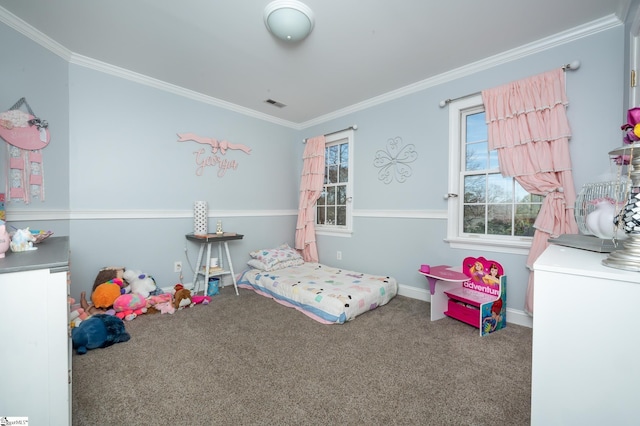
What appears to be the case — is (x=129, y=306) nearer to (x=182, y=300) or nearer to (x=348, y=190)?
(x=182, y=300)

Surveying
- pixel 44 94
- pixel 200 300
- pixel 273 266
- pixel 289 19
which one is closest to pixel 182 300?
pixel 200 300

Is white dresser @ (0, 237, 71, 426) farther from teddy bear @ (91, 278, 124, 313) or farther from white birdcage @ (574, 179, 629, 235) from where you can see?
white birdcage @ (574, 179, 629, 235)

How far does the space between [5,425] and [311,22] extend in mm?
2512

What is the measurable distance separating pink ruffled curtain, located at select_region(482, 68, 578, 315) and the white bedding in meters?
1.27

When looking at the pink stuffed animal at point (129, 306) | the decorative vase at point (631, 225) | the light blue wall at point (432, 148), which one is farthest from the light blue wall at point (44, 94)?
the decorative vase at point (631, 225)

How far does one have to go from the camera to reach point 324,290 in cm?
258

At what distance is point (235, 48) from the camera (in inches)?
90.0

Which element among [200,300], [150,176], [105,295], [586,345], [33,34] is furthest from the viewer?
[150,176]

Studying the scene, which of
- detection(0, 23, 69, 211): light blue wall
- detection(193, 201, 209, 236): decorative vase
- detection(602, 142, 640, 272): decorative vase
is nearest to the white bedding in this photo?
detection(193, 201, 209, 236): decorative vase

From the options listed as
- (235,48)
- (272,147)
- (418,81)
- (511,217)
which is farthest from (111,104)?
(511,217)

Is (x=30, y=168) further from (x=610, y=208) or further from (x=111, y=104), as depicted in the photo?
(x=610, y=208)

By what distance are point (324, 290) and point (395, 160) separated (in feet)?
5.47

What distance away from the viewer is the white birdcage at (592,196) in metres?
1.03

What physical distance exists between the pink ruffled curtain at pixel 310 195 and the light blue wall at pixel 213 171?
262 mm
